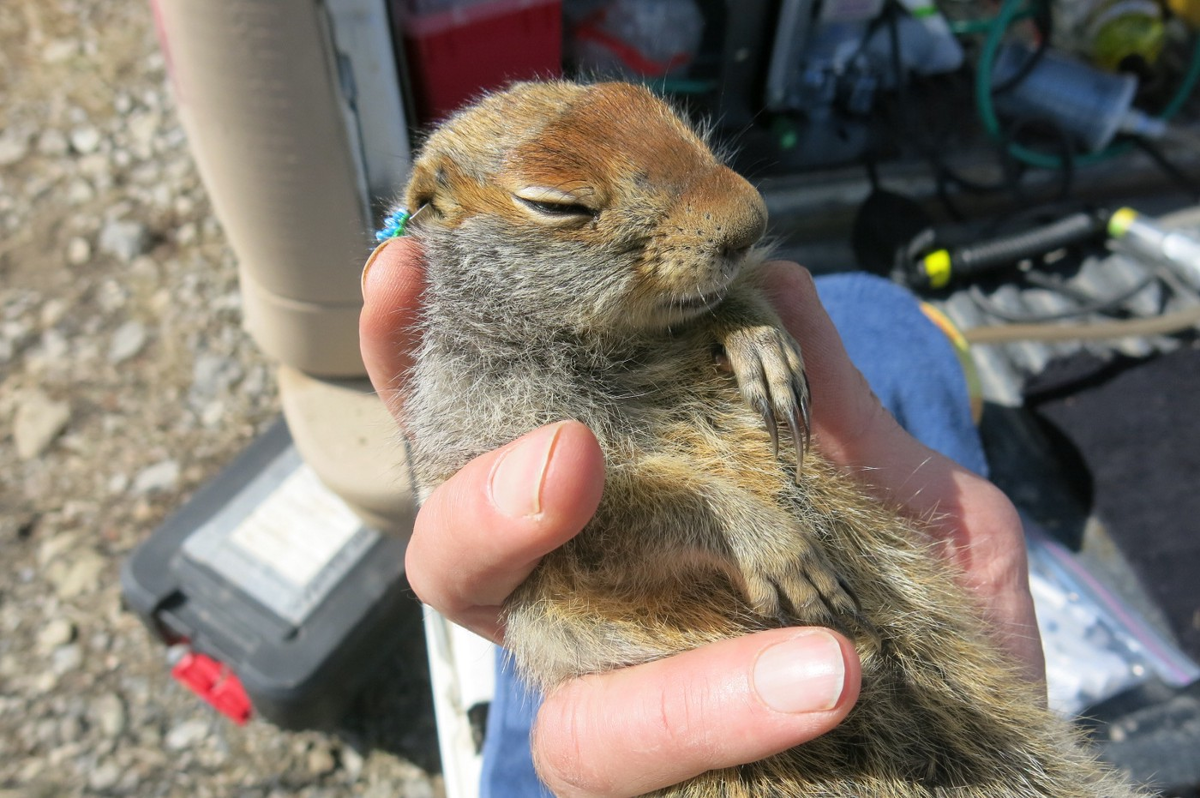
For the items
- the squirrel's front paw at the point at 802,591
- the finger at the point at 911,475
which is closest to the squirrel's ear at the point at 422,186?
the finger at the point at 911,475

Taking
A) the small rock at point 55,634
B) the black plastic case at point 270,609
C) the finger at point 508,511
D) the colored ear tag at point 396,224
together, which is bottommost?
the small rock at point 55,634

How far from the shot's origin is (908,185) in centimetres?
350

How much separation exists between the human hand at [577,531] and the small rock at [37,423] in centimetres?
210

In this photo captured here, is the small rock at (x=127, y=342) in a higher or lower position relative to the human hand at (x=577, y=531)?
lower

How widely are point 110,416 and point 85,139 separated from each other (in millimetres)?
1531

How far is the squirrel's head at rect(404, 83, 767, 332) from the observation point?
118cm

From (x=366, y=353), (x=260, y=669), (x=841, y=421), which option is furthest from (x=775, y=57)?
(x=260, y=669)

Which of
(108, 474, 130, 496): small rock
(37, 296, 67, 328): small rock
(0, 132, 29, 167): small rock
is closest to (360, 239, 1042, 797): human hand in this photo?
(108, 474, 130, 496): small rock

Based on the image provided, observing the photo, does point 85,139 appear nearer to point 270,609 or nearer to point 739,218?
point 270,609

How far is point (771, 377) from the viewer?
1284 millimetres

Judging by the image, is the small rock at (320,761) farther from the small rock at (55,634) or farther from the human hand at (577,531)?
the human hand at (577,531)

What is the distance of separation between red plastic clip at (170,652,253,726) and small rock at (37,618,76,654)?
1.56 feet

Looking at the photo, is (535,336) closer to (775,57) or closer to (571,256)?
(571,256)

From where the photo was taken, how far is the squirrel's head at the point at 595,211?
3.87 feet
